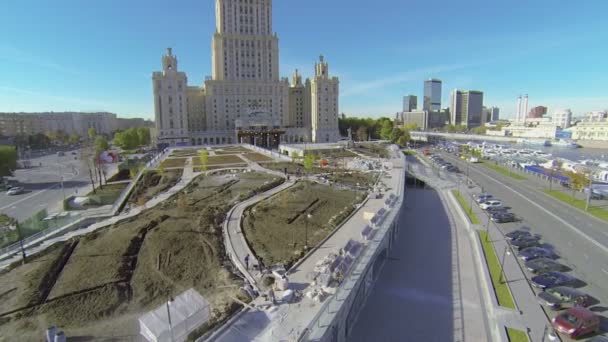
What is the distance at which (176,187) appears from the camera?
115 feet

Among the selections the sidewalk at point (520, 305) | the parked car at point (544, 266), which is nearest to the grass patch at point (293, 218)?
the sidewalk at point (520, 305)

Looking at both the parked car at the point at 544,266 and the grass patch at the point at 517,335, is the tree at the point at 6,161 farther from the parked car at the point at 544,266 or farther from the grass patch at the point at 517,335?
the parked car at the point at 544,266

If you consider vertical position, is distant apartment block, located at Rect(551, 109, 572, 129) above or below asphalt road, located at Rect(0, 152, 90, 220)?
above

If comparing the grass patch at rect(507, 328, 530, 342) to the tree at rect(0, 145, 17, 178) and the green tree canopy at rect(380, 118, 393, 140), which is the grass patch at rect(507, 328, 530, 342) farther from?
the green tree canopy at rect(380, 118, 393, 140)

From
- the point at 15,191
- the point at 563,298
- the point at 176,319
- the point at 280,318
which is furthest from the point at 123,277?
the point at 15,191

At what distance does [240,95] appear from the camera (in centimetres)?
9081

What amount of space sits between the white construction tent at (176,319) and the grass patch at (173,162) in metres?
40.3

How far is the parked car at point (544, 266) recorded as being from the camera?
1811 centimetres

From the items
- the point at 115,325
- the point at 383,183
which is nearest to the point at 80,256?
the point at 115,325

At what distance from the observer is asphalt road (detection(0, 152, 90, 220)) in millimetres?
32469

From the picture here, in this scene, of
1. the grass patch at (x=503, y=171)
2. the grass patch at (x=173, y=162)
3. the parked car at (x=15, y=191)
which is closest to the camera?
the parked car at (x=15, y=191)

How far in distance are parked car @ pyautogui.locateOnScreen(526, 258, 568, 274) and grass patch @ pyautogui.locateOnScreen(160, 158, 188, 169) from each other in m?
44.6

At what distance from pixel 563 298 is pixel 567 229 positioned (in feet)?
46.4

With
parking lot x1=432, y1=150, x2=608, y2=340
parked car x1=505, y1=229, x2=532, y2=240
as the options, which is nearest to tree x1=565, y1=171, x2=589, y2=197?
parking lot x1=432, y1=150, x2=608, y2=340
